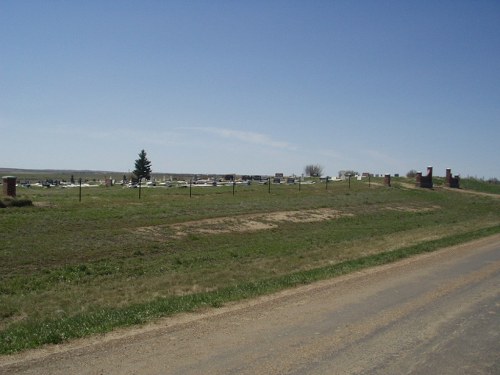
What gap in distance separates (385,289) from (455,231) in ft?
56.6

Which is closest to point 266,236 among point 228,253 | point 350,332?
point 228,253

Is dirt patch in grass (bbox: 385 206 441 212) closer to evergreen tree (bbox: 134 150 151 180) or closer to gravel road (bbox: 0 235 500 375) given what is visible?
gravel road (bbox: 0 235 500 375)

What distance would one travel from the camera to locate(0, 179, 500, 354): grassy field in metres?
10.3

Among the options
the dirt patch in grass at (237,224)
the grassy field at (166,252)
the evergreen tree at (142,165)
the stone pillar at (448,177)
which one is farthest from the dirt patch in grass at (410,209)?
the evergreen tree at (142,165)

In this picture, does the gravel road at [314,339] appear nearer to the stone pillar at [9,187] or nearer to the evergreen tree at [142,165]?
the stone pillar at [9,187]

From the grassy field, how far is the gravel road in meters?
0.85

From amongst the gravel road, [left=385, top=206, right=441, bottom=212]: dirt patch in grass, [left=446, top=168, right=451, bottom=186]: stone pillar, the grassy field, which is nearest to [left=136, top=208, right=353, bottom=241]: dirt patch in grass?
the grassy field

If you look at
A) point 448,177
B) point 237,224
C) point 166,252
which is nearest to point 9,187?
point 237,224

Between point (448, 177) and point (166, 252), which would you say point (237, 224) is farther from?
point (448, 177)

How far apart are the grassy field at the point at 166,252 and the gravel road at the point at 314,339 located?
2.80ft

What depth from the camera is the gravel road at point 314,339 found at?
611cm

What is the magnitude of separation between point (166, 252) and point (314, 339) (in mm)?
12624

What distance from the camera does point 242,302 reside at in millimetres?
9742

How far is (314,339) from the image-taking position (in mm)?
7215
